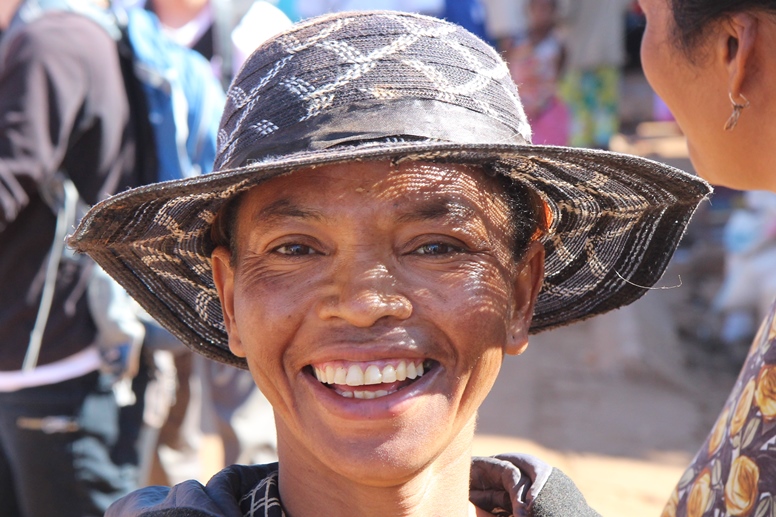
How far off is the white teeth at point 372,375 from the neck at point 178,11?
10.4 feet

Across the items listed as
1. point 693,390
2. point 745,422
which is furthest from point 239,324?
point 693,390

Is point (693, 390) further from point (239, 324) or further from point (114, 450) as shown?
point (239, 324)

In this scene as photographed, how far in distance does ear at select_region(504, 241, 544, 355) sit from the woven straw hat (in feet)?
0.29

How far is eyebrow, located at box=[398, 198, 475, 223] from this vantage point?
1.64 m

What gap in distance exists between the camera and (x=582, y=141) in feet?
31.7

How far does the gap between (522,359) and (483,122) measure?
19.6 feet

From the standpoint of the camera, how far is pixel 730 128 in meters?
1.88

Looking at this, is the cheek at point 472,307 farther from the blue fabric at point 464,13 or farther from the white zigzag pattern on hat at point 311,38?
the blue fabric at point 464,13

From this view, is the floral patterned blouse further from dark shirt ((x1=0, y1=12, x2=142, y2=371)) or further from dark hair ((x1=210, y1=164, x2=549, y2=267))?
dark shirt ((x1=0, y1=12, x2=142, y2=371))

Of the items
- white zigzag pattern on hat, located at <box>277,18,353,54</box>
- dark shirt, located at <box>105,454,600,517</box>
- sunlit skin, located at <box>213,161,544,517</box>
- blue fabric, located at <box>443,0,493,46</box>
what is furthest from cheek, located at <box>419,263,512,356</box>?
blue fabric, located at <box>443,0,493,46</box>

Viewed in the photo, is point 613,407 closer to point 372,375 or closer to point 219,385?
point 219,385

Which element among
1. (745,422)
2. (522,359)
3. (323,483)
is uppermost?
(745,422)

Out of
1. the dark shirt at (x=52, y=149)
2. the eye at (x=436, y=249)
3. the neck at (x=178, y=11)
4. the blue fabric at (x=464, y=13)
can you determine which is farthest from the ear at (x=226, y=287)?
the blue fabric at (x=464, y=13)

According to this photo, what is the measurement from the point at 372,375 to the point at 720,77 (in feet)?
3.02
